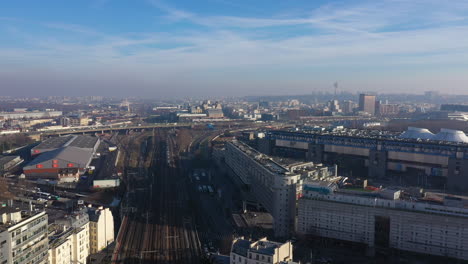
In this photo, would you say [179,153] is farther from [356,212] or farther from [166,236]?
[356,212]

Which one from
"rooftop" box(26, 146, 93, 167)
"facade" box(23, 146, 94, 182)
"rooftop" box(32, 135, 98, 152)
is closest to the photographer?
"facade" box(23, 146, 94, 182)

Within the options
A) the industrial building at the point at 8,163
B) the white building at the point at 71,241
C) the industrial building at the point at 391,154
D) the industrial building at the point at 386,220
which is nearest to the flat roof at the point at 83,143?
the industrial building at the point at 8,163

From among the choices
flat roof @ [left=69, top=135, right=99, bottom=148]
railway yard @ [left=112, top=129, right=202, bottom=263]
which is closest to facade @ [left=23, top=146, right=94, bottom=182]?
railway yard @ [left=112, top=129, right=202, bottom=263]

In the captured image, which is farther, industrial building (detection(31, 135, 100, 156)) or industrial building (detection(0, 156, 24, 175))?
industrial building (detection(31, 135, 100, 156))

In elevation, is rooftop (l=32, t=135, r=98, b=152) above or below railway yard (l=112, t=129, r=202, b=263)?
above

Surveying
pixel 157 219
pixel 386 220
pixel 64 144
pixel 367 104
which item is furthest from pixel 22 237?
pixel 367 104

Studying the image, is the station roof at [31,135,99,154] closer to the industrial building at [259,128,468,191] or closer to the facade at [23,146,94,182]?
the facade at [23,146,94,182]

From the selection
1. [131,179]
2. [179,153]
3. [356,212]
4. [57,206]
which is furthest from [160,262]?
[179,153]

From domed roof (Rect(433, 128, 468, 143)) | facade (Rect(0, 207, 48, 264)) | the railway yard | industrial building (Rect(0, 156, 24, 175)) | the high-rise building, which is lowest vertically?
the railway yard
